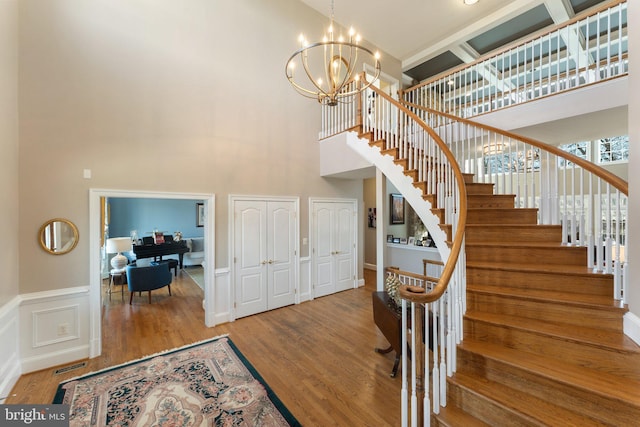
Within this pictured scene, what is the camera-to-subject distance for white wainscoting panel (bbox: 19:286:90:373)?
9.26ft

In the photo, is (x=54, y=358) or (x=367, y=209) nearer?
(x=54, y=358)

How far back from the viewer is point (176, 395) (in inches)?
96.3

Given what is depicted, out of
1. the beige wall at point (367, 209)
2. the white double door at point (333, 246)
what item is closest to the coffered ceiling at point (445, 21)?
the beige wall at point (367, 209)

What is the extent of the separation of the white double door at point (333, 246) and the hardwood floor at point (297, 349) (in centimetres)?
37

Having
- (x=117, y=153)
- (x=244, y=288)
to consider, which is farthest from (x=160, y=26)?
(x=244, y=288)

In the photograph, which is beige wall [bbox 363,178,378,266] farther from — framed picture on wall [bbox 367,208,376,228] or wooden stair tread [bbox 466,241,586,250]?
wooden stair tread [bbox 466,241,586,250]

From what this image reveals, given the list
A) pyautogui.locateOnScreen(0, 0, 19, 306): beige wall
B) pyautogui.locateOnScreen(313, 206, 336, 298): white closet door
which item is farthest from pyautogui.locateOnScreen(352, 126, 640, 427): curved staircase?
pyautogui.locateOnScreen(0, 0, 19, 306): beige wall

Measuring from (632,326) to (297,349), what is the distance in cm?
300

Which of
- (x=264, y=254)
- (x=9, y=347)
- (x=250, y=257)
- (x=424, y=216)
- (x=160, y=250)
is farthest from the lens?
(x=160, y=250)

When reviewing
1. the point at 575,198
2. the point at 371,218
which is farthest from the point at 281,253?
the point at 575,198

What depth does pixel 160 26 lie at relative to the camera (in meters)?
3.65

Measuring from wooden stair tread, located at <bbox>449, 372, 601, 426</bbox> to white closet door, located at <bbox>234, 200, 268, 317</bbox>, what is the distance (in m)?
3.36

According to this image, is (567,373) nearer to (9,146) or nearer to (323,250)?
(323,250)

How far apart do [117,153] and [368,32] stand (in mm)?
5789
